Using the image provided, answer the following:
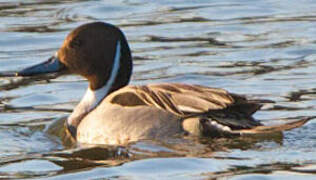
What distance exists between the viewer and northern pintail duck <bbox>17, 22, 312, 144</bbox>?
1045 centimetres

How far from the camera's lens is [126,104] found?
10.8 meters

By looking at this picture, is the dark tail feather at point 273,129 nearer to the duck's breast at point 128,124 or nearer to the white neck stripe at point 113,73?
the duck's breast at point 128,124

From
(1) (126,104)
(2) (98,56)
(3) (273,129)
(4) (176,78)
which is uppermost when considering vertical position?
(2) (98,56)

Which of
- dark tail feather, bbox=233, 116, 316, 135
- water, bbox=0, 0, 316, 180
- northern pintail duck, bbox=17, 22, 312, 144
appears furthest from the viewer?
northern pintail duck, bbox=17, 22, 312, 144

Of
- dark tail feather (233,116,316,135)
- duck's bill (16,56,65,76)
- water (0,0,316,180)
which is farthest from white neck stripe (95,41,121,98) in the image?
dark tail feather (233,116,316,135)

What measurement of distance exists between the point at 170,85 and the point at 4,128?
1792mm

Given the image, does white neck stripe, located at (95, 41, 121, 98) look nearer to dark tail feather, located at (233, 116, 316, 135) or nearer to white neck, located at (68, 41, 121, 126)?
white neck, located at (68, 41, 121, 126)

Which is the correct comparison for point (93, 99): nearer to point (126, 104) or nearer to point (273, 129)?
point (126, 104)

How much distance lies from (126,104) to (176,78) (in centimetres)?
308

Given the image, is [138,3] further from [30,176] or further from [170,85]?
[30,176]

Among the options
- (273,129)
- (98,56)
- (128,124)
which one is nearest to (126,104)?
(128,124)

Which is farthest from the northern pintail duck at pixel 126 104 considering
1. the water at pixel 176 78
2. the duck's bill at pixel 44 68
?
the water at pixel 176 78

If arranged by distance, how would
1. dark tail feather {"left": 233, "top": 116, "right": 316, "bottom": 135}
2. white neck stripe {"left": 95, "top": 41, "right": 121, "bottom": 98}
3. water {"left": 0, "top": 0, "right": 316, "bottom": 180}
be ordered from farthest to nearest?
1. white neck stripe {"left": 95, "top": 41, "right": 121, "bottom": 98}
2. dark tail feather {"left": 233, "top": 116, "right": 316, "bottom": 135}
3. water {"left": 0, "top": 0, "right": 316, "bottom": 180}

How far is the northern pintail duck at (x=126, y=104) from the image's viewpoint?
10445 millimetres
